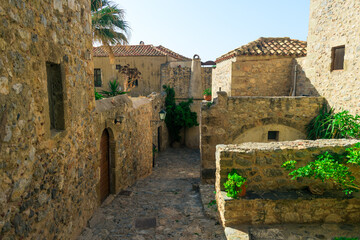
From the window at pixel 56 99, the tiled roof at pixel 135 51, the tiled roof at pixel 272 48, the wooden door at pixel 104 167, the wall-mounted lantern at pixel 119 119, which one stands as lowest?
the wooden door at pixel 104 167

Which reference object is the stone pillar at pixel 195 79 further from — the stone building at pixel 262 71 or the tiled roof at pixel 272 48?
the stone building at pixel 262 71

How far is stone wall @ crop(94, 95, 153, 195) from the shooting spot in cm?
605

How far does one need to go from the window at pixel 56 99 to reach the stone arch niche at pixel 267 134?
6230mm

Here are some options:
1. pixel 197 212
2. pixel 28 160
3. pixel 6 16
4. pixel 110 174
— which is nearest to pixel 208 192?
pixel 197 212

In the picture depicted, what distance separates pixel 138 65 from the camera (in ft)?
65.8

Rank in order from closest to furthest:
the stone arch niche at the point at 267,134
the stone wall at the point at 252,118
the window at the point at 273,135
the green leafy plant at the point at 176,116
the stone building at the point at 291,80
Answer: the stone building at the point at 291,80, the stone wall at the point at 252,118, the stone arch niche at the point at 267,134, the window at the point at 273,135, the green leafy plant at the point at 176,116

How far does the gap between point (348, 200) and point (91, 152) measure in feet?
16.0

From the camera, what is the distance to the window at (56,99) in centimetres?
390

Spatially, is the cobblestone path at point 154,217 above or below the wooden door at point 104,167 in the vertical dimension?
below

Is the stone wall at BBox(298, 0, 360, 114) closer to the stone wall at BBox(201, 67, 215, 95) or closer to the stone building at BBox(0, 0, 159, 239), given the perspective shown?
the stone building at BBox(0, 0, 159, 239)

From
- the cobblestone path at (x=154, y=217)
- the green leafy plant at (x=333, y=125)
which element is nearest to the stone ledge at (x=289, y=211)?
the cobblestone path at (x=154, y=217)

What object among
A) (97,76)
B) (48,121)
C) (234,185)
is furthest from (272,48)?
(97,76)

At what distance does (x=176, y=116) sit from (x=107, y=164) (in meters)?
→ 12.0

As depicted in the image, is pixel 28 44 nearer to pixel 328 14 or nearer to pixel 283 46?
pixel 328 14
